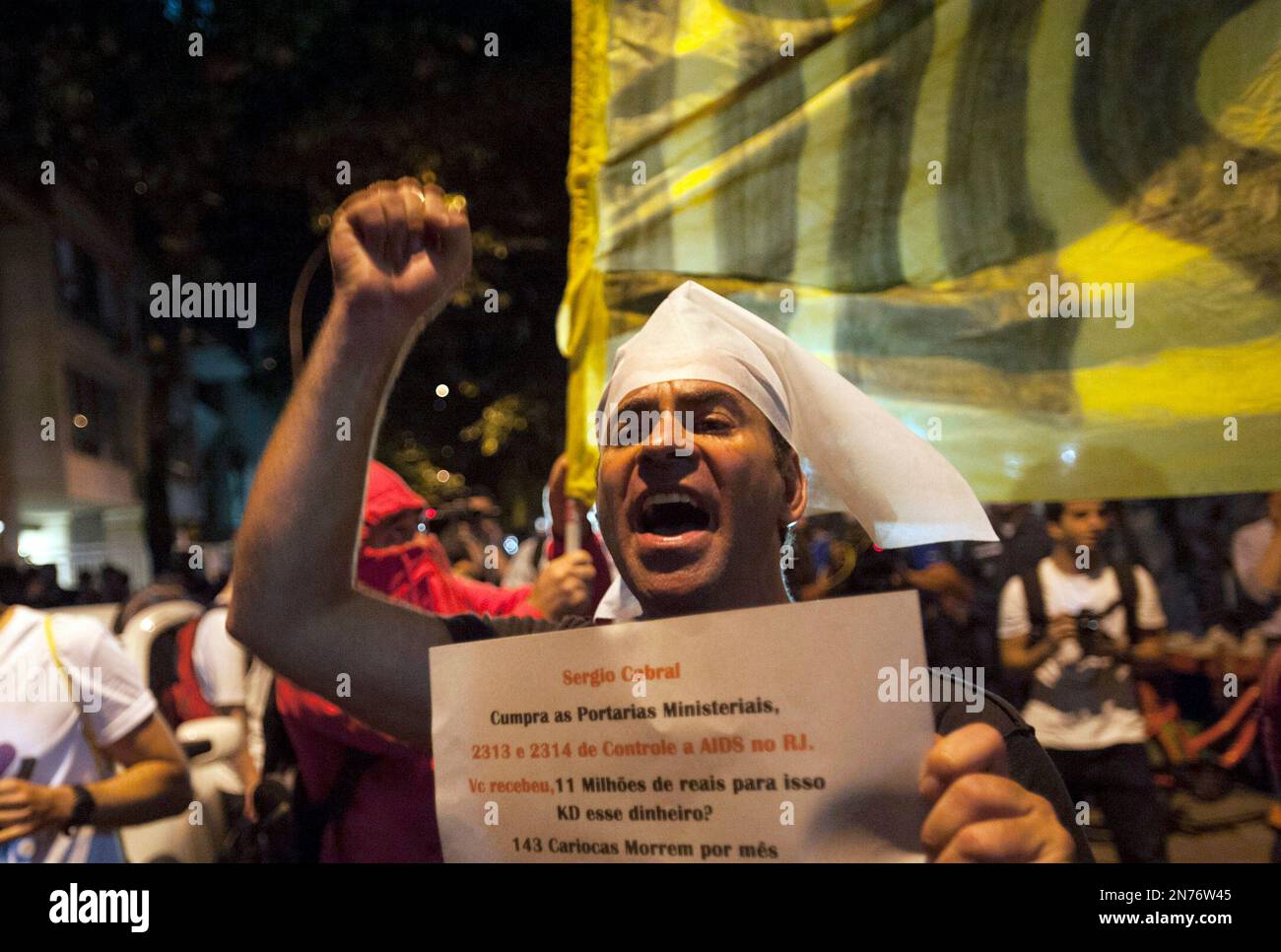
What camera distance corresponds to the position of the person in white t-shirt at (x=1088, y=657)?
4.56 metres

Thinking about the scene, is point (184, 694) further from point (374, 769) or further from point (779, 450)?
point (779, 450)

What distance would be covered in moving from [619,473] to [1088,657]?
374 centimetres

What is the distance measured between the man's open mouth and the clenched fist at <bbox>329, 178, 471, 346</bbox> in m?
0.42

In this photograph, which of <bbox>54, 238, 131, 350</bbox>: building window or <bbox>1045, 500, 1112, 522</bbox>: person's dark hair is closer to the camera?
<bbox>1045, 500, 1112, 522</bbox>: person's dark hair

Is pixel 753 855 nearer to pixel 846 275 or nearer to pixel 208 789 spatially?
pixel 846 275

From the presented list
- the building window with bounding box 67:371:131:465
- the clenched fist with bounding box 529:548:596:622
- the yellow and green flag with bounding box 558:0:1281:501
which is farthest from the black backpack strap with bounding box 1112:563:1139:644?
the building window with bounding box 67:371:131:465

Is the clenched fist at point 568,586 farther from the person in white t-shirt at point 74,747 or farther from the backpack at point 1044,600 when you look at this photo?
the backpack at point 1044,600

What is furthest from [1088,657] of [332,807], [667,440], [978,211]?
[667,440]

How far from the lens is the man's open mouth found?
173 centimetres

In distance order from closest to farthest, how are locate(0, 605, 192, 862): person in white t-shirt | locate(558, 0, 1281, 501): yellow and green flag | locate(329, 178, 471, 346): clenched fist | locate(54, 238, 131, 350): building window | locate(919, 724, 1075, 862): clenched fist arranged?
locate(919, 724, 1075, 862): clenched fist → locate(329, 178, 471, 346): clenched fist → locate(558, 0, 1281, 501): yellow and green flag → locate(0, 605, 192, 862): person in white t-shirt → locate(54, 238, 131, 350): building window

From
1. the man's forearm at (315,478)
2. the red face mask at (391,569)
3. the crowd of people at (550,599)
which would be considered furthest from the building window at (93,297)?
the man's forearm at (315,478)

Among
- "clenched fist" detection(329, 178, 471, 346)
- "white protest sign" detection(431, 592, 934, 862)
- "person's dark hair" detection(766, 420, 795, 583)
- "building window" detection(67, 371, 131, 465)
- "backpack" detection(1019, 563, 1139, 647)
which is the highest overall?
"building window" detection(67, 371, 131, 465)

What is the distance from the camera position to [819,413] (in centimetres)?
183

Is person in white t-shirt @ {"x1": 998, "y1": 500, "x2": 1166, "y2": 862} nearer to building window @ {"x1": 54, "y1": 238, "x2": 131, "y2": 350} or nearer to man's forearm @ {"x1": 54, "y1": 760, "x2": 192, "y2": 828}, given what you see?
man's forearm @ {"x1": 54, "y1": 760, "x2": 192, "y2": 828}
